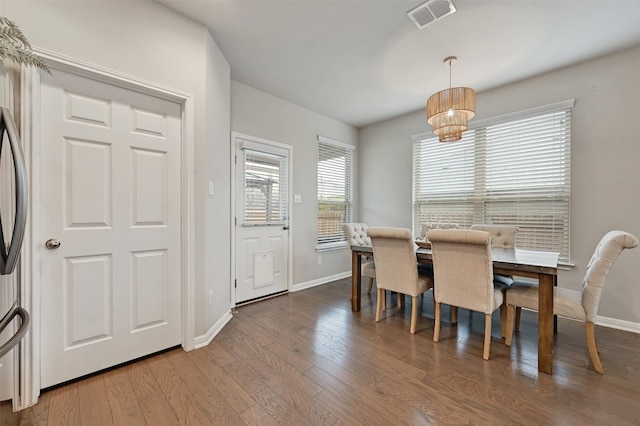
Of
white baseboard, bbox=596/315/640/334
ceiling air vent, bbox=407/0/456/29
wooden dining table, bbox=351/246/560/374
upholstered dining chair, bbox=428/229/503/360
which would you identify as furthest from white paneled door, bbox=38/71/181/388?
white baseboard, bbox=596/315/640/334

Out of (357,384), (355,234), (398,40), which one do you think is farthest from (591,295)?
(398,40)

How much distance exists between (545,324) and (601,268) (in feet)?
1.71

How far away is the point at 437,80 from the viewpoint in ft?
10.3

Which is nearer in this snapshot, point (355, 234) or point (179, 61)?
point (179, 61)

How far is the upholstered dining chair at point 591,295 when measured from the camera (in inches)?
67.0

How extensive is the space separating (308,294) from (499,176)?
2.97 metres

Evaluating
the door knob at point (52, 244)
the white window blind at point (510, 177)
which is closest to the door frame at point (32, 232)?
the door knob at point (52, 244)

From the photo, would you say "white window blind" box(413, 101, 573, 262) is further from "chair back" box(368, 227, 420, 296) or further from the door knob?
the door knob

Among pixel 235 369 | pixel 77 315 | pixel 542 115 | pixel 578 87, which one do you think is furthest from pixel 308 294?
pixel 578 87

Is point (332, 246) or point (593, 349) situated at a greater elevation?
point (332, 246)

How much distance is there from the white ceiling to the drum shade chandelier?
38 cm

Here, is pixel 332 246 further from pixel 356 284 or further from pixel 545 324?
pixel 545 324

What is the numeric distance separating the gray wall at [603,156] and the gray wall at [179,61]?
3449 mm

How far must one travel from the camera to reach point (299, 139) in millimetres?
3869
